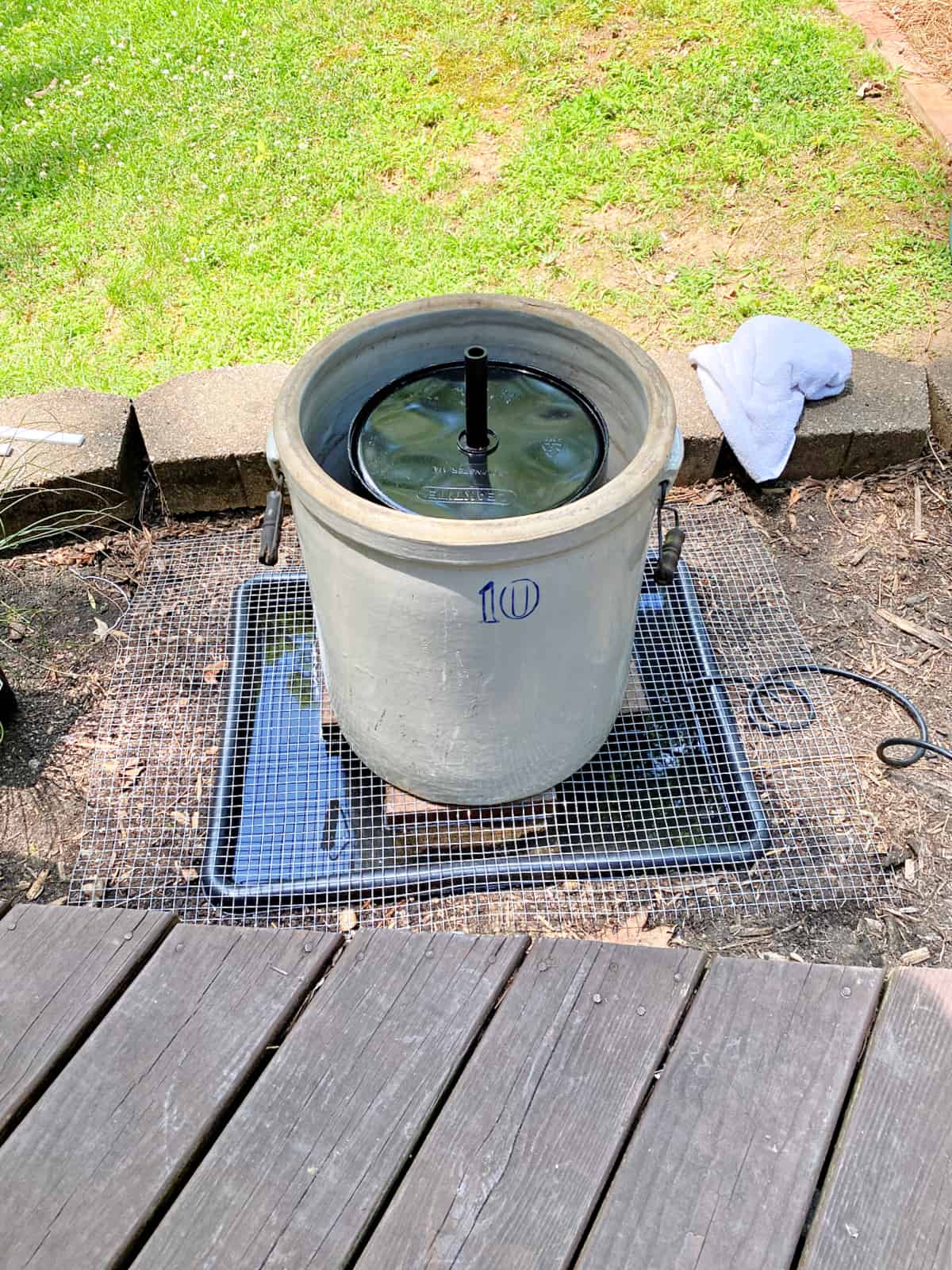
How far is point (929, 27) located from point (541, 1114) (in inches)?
248

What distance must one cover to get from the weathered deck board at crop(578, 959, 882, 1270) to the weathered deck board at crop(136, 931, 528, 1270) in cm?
35

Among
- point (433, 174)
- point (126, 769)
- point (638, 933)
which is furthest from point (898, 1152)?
point (433, 174)

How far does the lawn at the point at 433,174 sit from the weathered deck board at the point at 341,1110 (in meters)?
2.77

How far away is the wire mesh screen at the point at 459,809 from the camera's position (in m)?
2.35

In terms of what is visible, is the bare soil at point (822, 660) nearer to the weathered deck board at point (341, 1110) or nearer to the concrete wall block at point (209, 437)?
the concrete wall block at point (209, 437)

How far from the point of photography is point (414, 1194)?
148 cm

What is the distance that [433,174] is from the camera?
461 centimetres

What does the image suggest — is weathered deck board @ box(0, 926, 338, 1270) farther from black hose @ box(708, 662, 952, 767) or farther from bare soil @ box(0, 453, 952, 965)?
black hose @ box(708, 662, 952, 767)

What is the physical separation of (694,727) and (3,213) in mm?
4198

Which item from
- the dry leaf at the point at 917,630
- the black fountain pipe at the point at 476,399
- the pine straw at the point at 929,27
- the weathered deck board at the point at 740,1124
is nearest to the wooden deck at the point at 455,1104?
the weathered deck board at the point at 740,1124

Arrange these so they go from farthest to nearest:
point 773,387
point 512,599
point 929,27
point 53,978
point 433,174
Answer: point 929,27 → point 433,174 → point 773,387 → point 512,599 → point 53,978

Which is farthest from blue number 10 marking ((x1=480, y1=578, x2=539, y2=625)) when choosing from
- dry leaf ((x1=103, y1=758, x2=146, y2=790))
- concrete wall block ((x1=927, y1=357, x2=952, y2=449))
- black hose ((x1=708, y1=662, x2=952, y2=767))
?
concrete wall block ((x1=927, y1=357, x2=952, y2=449))

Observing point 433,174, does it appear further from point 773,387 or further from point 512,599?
point 512,599

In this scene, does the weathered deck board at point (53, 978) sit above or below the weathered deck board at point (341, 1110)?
above
